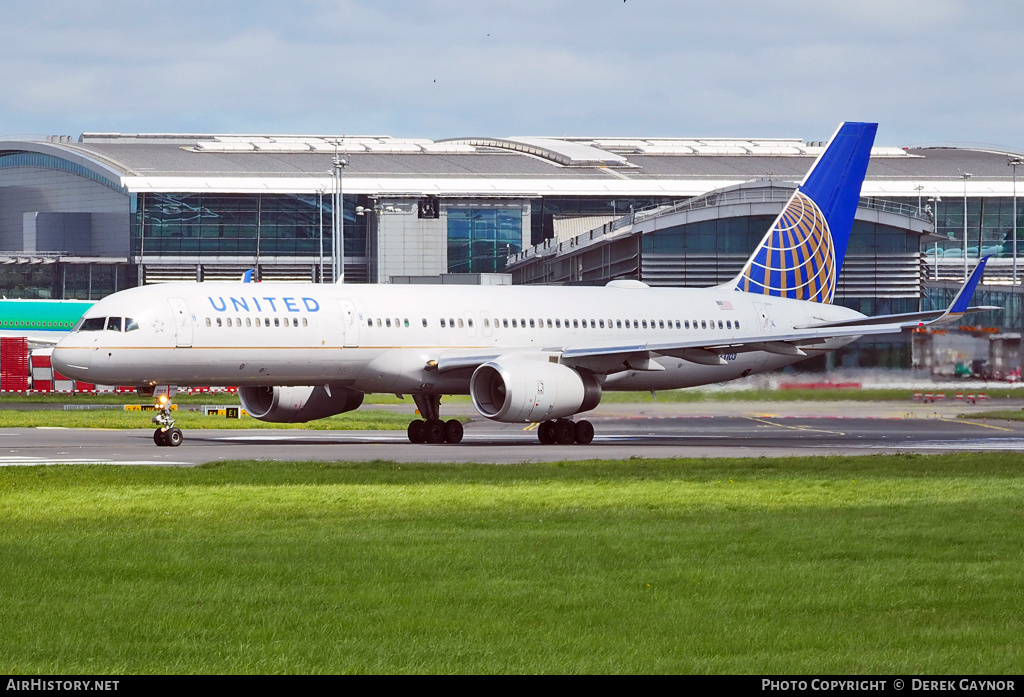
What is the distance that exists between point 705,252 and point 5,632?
67735 mm

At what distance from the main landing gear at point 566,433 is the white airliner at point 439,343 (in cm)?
4

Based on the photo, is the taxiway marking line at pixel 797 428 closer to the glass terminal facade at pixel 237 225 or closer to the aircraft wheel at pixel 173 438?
the aircraft wheel at pixel 173 438

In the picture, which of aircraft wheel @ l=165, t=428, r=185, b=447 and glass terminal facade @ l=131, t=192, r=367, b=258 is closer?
aircraft wheel @ l=165, t=428, r=185, b=447

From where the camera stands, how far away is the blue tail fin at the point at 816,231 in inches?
1726

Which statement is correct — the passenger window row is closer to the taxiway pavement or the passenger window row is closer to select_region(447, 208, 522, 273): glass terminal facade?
the taxiway pavement

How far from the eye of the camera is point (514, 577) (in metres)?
12.4

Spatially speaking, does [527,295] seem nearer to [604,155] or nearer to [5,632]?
[5,632]

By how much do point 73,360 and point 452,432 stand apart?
9.50m

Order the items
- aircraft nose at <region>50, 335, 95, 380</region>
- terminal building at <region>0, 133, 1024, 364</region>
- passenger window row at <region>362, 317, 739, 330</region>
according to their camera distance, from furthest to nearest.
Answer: terminal building at <region>0, 133, 1024, 364</region> < passenger window row at <region>362, 317, 739, 330</region> < aircraft nose at <region>50, 335, 95, 380</region>

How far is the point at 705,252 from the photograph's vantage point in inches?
2987

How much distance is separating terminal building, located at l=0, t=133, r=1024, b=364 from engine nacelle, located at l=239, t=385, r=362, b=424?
1775 inches

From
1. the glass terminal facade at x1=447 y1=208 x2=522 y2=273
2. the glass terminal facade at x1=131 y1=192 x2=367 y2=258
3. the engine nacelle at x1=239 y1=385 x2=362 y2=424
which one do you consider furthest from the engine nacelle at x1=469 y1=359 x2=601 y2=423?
the glass terminal facade at x1=131 y1=192 x2=367 y2=258

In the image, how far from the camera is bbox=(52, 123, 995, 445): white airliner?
32.2 meters

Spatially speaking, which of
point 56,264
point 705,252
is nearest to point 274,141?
point 56,264
